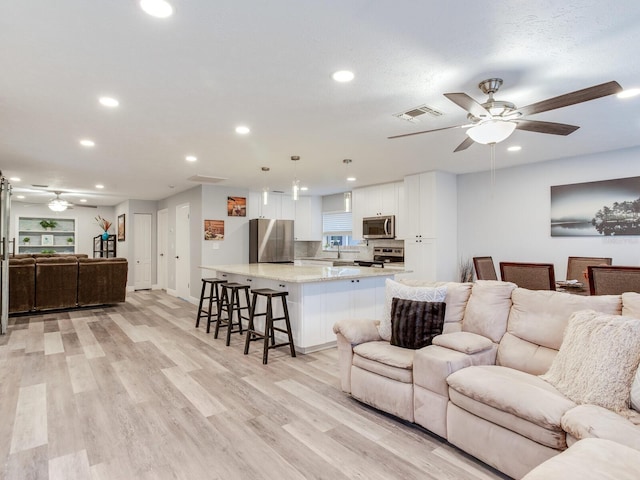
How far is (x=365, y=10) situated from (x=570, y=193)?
176 inches

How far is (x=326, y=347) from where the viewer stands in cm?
417

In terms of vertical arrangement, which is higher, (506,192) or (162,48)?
(162,48)

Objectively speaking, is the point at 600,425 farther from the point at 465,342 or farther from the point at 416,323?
the point at 416,323

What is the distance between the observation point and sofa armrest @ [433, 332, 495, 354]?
7.48 feet

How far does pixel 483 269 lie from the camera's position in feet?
14.8

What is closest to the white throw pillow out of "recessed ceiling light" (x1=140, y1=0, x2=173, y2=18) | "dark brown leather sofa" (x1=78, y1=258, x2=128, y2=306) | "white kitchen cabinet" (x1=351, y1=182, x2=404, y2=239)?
"recessed ceiling light" (x1=140, y1=0, x2=173, y2=18)

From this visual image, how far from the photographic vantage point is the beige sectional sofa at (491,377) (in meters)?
1.65

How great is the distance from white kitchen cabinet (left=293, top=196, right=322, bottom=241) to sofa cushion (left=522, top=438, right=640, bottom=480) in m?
7.26

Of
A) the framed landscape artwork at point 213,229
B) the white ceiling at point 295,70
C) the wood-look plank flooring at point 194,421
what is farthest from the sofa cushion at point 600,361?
the framed landscape artwork at point 213,229

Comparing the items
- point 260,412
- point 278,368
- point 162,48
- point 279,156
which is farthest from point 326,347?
point 162,48

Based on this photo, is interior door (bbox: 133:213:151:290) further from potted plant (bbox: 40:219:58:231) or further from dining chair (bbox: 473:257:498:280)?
dining chair (bbox: 473:257:498:280)

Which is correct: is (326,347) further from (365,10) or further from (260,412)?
(365,10)

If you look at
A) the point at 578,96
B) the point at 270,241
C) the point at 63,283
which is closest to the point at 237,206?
the point at 270,241

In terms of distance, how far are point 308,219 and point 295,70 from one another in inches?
242
